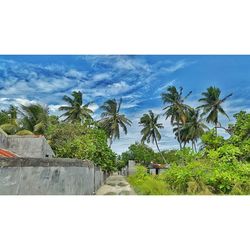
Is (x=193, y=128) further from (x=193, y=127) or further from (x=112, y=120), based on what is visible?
(x=112, y=120)

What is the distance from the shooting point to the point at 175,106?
21.4 feet

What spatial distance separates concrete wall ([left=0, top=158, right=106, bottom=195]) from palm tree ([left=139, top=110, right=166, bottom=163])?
1.81 meters

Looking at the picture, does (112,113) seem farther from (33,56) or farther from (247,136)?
(247,136)

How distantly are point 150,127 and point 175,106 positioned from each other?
0.70m

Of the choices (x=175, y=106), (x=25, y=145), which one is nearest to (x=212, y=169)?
(x=175, y=106)

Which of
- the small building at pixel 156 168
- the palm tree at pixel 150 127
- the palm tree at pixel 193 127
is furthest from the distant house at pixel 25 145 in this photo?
the palm tree at pixel 193 127

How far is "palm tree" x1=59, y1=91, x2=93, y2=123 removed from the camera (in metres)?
6.70

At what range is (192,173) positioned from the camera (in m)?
6.03

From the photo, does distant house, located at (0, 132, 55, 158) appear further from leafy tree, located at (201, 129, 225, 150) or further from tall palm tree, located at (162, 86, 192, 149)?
leafy tree, located at (201, 129, 225, 150)

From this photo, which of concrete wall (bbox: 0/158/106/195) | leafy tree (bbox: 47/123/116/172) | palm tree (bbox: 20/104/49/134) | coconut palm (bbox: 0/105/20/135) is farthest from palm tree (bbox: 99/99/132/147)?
coconut palm (bbox: 0/105/20/135)

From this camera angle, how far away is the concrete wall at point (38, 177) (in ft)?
15.4

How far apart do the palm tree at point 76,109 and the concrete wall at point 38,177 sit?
1.57m
